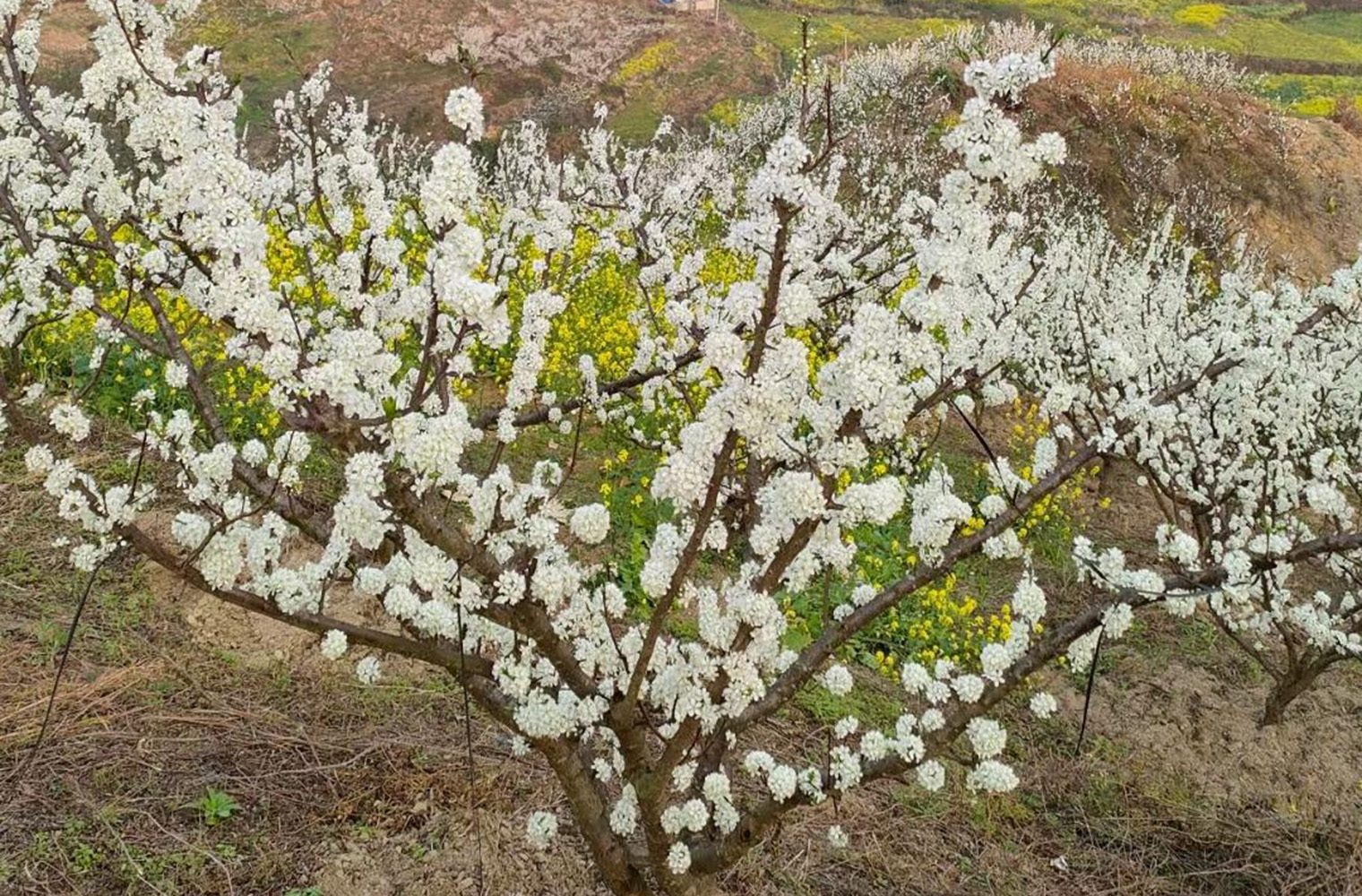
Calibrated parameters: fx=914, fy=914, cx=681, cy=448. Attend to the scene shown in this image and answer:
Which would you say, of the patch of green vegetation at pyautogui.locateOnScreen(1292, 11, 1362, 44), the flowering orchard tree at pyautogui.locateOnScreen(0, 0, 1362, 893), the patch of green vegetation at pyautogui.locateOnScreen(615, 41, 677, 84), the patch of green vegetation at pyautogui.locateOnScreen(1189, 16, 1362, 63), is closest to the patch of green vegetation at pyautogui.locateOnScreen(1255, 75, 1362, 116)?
the patch of green vegetation at pyautogui.locateOnScreen(1189, 16, 1362, 63)

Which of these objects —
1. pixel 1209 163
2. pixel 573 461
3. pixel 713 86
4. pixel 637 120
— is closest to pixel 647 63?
pixel 713 86

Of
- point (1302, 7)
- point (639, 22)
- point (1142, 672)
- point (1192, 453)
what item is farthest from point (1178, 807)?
point (1302, 7)

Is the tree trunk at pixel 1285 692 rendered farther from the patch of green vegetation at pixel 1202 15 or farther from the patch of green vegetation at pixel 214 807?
the patch of green vegetation at pixel 1202 15

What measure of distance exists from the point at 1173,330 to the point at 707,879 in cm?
791

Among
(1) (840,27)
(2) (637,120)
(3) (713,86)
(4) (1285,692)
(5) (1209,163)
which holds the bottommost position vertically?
(4) (1285,692)

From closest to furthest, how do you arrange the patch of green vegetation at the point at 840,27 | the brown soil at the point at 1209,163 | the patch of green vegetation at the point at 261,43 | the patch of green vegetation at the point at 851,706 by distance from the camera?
the patch of green vegetation at the point at 851,706 < the brown soil at the point at 1209,163 < the patch of green vegetation at the point at 261,43 < the patch of green vegetation at the point at 840,27

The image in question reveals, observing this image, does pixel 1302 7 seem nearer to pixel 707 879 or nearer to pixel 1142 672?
pixel 1142 672

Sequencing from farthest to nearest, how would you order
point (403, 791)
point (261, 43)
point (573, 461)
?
point (261, 43), point (403, 791), point (573, 461)

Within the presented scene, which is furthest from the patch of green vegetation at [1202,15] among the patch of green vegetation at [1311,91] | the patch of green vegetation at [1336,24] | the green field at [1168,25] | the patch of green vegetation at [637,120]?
the patch of green vegetation at [637,120]

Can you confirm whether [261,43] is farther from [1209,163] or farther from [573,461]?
[573,461]

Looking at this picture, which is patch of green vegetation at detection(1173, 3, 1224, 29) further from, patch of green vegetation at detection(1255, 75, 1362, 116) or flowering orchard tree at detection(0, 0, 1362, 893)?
flowering orchard tree at detection(0, 0, 1362, 893)

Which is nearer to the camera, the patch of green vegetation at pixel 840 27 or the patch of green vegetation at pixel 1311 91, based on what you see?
the patch of green vegetation at pixel 1311 91

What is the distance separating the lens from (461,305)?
1.94 metres

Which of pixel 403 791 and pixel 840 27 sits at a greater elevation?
pixel 840 27
